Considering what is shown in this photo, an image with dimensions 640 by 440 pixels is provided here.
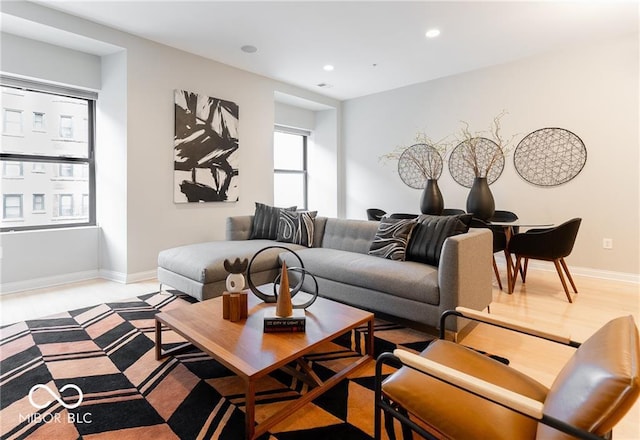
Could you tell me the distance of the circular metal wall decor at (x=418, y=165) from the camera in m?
5.25

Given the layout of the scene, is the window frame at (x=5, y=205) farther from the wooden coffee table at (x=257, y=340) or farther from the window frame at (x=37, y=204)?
the wooden coffee table at (x=257, y=340)

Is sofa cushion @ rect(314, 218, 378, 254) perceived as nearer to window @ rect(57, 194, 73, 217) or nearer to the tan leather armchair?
the tan leather armchair

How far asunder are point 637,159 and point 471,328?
3.14 meters

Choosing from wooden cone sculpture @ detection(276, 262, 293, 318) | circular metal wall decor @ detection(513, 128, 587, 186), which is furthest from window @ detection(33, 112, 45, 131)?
circular metal wall decor @ detection(513, 128, 587, 186)

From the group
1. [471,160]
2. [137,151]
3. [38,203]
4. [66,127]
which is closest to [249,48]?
[137,151]

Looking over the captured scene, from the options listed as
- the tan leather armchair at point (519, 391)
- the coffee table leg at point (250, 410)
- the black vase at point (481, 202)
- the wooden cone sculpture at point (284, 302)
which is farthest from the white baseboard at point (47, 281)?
the black vase at point (481, 202)

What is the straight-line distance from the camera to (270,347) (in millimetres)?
1548

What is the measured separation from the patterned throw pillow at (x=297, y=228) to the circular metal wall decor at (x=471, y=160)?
252 cm

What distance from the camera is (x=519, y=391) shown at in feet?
3.86

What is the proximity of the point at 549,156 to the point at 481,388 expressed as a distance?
4339 millimetres

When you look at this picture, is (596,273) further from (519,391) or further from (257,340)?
(257,340)

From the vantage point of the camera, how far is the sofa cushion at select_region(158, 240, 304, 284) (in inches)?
110

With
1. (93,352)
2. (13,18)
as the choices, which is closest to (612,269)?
(93,352)

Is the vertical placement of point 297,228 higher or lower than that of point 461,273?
higher
